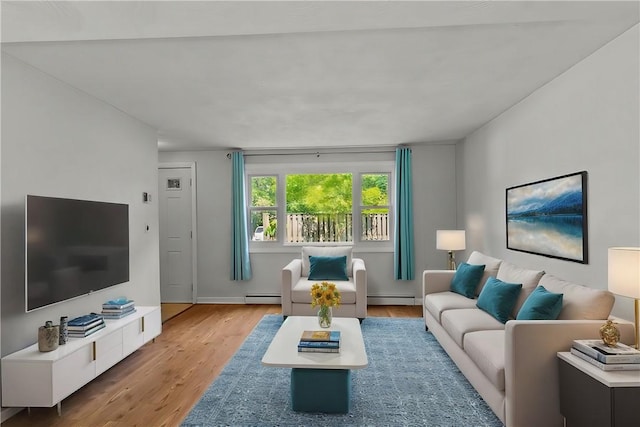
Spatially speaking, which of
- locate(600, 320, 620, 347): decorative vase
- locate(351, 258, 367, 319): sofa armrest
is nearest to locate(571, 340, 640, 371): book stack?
locate(600, 320, 620, 347): decorative vase

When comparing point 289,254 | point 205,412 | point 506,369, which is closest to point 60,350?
point 205,412

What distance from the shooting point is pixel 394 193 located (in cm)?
590

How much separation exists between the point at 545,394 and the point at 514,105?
2735 millimetres

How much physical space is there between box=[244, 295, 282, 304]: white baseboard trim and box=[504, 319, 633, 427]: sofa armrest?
4121 mm

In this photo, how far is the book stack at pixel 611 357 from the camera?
1.91m

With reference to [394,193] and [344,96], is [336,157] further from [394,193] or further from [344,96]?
[344,96]

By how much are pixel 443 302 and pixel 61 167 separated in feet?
Result: 11.9

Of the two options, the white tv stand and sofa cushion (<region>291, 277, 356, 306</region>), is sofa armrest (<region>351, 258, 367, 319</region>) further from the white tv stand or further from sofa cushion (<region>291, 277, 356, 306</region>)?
the white tv stand

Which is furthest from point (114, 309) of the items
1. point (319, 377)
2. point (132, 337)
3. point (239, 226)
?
point (239, 226)

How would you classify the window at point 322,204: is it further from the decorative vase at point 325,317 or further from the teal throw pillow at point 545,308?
the teal throw pillow at point 545,308

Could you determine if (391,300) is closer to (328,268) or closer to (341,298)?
(328,268)

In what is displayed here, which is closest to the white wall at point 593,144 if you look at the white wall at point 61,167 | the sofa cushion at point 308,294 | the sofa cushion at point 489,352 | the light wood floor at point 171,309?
the sofa cushion at point 489,352

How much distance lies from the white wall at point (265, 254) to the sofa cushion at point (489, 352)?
2.97m

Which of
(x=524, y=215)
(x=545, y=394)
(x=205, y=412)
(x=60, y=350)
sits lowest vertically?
(x=205, y=412)
